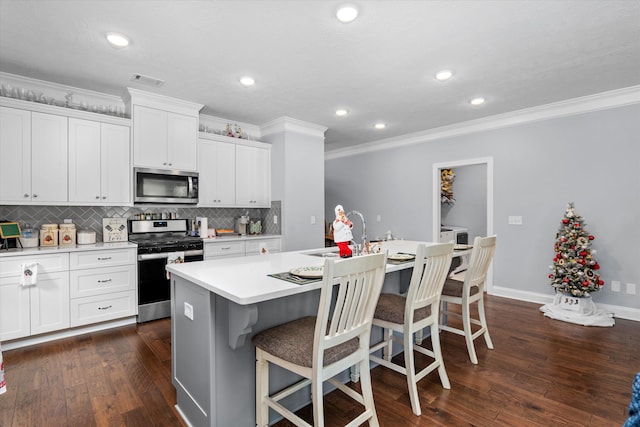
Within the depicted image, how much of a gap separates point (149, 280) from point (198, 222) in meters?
1.10

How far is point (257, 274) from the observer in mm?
1865

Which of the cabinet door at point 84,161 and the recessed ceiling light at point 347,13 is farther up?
the recessed ceiling light at point 347,13

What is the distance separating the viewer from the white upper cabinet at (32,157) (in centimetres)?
304

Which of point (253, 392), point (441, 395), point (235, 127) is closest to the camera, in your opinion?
point (253, 392)

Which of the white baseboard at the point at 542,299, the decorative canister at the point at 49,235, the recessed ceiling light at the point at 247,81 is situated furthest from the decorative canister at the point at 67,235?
the white baseboard at the point at 542,299

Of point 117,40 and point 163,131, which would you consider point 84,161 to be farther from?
point 117,40

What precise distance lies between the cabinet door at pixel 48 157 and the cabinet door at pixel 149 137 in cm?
65

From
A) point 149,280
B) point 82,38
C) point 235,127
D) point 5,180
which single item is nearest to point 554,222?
point 235,127

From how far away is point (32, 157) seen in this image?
317cm

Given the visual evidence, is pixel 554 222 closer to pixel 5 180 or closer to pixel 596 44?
pixel 596 44

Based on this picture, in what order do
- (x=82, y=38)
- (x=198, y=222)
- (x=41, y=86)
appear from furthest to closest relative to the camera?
1. (x=198, y=222)
2. (x=41, y=86)
3. (x=82, y=38)

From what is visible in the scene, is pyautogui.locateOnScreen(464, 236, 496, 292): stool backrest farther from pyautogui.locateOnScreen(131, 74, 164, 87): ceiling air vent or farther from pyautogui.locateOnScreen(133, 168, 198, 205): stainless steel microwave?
pyautogui.locateOnScreen(131, 74, 164, 87): ceiling air vent

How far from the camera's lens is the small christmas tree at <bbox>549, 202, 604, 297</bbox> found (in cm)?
363

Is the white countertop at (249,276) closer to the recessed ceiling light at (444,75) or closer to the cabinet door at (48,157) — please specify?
the recessed ceiling light at (444,75)
